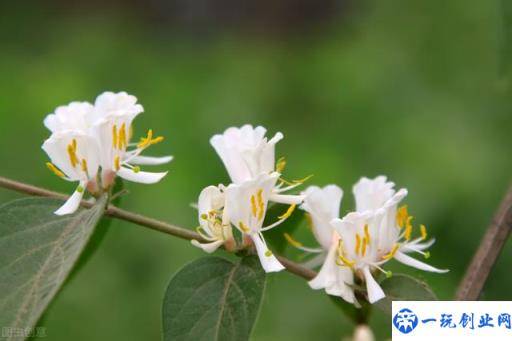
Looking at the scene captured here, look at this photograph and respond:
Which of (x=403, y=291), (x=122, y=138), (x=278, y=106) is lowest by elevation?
(x=278, y=106)

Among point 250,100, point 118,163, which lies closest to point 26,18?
point 250,100

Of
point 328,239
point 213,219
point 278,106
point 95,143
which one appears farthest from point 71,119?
point 278,106

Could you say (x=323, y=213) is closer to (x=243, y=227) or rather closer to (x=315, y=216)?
(x=315, y=216)

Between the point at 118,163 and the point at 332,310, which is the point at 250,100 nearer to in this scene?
the point at 332,310

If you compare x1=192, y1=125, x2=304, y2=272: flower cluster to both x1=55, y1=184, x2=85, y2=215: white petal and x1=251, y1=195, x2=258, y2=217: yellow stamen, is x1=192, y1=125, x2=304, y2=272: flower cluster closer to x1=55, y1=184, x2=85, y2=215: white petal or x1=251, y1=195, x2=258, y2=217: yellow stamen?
x1=251, y1=195, x2=258, y2=217: yellow stamen

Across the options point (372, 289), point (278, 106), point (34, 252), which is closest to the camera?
point (34, 252)

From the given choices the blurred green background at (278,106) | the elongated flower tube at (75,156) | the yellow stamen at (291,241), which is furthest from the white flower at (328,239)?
the blurred green background at (278,106)

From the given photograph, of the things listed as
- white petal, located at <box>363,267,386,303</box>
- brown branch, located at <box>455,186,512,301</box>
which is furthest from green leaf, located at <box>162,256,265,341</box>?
brown branch, located at <box>455,186,512,301</box>

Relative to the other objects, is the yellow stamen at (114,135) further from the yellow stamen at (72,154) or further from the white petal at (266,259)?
the white petal at (266,259)
